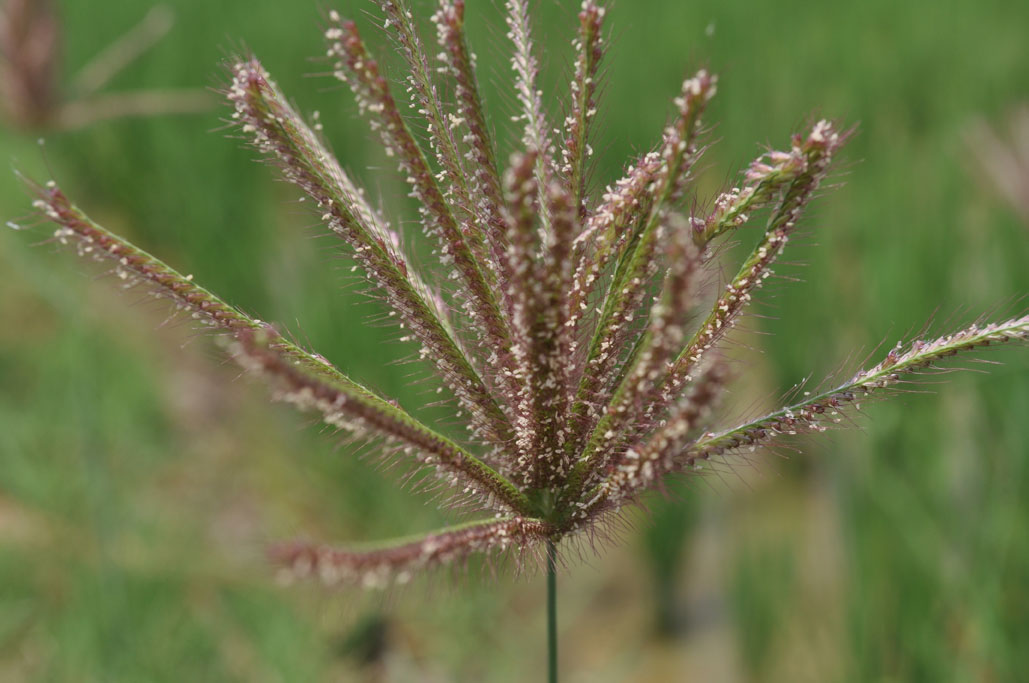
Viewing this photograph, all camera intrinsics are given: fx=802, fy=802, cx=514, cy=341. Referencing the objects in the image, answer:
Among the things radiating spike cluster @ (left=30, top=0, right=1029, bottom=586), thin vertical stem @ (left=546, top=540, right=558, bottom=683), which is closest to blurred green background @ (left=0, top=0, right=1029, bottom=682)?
thin vertical stem @ (left=546, top=540, right=558, bottom=683)

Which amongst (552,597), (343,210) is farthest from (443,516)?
(343,210)

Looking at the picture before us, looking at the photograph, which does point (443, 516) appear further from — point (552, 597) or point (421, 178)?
point (421, 178)

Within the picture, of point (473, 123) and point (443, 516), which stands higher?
point (473, 123)

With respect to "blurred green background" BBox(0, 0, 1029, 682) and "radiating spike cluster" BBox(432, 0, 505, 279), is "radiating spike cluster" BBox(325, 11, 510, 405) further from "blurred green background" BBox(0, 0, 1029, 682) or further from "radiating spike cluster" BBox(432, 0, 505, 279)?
"blurred green background" BBox(0, 0, 1029, 682)

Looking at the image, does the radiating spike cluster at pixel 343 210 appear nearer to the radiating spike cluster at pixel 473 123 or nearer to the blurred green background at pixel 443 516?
the radiating spike cluster at pixel 473 123

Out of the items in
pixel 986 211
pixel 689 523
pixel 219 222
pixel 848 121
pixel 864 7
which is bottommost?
pixel 689 523

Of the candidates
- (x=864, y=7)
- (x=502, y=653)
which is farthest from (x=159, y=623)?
(x=864, y=7)

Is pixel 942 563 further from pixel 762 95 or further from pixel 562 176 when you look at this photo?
pixel 762 95
